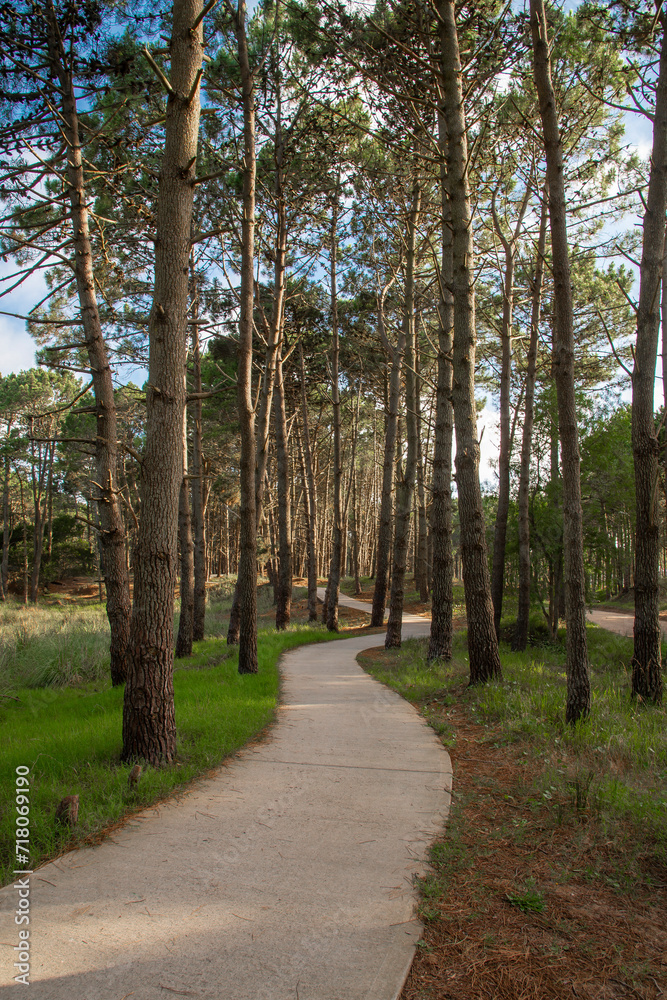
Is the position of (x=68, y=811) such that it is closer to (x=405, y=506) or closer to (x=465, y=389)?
(x=465, y=389)

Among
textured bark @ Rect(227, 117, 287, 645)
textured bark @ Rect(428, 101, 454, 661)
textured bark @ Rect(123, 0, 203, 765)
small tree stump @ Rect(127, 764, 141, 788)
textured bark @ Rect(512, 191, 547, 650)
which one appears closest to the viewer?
small tree stump @ Rect(127, 764, 141, 788)

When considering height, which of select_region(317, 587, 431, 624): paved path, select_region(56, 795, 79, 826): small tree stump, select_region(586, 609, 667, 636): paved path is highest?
select_region(56, 795, 79, 826): small tree stump

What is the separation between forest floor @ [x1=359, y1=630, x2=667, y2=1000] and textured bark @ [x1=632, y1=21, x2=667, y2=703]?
278 cm

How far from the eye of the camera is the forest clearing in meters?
2.85

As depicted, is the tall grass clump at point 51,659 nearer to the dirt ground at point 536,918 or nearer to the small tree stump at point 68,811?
the small tree stump at point 68,811

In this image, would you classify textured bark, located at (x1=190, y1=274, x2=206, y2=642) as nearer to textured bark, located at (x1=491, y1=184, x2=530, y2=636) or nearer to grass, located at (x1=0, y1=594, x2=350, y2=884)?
grass, located at (x1=0, y1=594, x2=350, y2=884)

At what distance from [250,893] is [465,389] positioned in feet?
20.8

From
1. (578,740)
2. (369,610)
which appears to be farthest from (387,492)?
(578,740)

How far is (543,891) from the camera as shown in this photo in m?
2.83

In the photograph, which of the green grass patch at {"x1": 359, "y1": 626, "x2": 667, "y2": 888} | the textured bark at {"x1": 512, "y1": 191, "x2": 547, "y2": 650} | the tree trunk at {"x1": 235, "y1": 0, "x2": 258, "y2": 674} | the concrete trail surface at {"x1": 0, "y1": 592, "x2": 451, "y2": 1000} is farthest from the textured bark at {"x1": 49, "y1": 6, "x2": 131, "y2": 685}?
the textured bark at {"x1": 512, "y1": 191, "x2": 547, "y2": 650}

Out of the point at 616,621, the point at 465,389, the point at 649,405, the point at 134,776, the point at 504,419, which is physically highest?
the point at 504,419

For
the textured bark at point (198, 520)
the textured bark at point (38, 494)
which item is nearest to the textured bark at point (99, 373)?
the textured bark at point (198, 520)

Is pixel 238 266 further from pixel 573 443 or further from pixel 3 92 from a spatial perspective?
pixel 573 443

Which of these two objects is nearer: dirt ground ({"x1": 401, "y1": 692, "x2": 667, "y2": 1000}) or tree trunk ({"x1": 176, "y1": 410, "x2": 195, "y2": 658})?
dirt ground ({"x1": 401, "y1": 692, "x2": 667, "y2": 1000})
